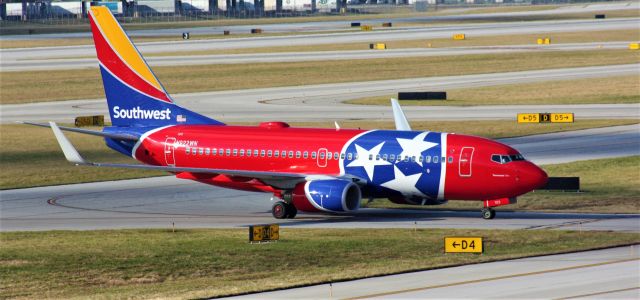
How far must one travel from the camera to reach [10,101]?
10619 cm

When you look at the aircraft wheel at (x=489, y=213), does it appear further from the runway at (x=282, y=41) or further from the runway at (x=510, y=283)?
the runway at (x=282, y=41)

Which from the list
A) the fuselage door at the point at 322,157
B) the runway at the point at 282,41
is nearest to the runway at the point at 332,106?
the fuselage door at the point at 322,157

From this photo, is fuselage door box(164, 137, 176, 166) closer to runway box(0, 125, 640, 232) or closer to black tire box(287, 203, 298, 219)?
runway box(0, 125, 640, 232)

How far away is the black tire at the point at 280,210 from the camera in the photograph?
165 feet

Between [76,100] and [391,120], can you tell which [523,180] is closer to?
[391,120]

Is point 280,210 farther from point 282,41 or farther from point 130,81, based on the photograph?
point 282,41

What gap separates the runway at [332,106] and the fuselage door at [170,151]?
1372 inches

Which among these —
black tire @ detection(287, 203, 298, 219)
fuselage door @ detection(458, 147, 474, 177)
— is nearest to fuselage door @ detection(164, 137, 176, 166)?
black tire @ detection(287, 203, 298, 219)

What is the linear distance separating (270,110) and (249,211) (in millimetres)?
43550

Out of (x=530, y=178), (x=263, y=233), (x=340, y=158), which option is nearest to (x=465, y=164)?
(x=530, y=178)

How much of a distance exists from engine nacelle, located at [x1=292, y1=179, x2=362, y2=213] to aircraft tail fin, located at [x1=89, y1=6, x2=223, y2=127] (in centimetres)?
842

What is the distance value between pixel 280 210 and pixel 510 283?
1722cm

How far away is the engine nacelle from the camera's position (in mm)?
48250

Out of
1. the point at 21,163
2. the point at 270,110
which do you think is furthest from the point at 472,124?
the point at 21,163
